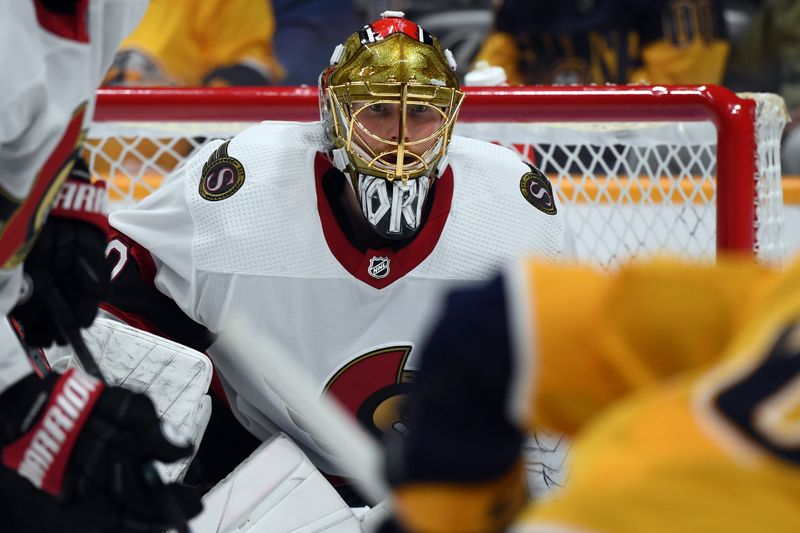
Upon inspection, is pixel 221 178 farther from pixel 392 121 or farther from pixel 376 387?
pixel 376 387

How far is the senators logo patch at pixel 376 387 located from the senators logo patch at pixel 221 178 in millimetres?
375

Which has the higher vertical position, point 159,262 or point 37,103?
point 37,103

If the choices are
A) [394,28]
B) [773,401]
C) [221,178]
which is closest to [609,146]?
[394,28]

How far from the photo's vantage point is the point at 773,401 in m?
0.80

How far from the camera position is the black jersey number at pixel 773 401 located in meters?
0.79

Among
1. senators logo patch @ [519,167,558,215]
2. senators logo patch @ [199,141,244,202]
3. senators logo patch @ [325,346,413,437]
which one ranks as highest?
senators logo patch @ [519,167,558,215]

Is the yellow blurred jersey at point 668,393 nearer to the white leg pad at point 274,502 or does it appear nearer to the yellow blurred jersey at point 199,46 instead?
the white leg pad at point 274,502

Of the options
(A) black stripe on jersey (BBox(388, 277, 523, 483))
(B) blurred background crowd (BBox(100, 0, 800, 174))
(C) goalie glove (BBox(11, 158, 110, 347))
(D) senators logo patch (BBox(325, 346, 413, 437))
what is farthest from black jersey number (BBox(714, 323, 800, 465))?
(B) blurred background crowd (BBox(100, 0, 800, 174))

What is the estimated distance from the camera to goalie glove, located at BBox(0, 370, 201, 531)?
126 cm

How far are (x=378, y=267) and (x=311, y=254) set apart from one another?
4.7 inches

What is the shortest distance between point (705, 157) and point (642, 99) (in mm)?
250

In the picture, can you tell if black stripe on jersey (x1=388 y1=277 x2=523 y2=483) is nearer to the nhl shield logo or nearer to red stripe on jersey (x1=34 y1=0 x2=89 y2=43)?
red stripe on jersey (x1=34 y1=0 x2=89 y2=43)

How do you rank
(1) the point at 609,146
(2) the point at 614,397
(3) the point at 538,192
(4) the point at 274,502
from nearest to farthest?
(2) the point at 614,397
(4) the point at 274,502
(3) the point at 538,192
(1) the point at 609,146

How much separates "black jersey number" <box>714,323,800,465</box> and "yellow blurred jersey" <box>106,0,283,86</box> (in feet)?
11.4
